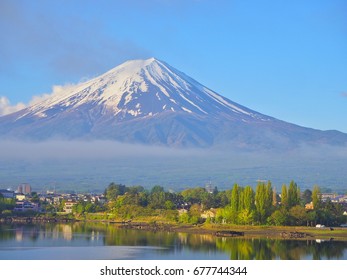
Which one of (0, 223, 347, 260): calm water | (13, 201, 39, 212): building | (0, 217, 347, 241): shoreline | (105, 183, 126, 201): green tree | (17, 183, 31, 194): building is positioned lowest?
(0, 223, 347, 260): calm water

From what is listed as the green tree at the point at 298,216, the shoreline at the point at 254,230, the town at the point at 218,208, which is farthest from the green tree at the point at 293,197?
the shoreline at the point at 254,230

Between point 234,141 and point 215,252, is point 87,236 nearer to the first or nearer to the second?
point 215,252

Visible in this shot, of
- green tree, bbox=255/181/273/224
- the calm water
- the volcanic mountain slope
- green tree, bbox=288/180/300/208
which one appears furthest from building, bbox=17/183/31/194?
green tree, bbox=255/181/273/224

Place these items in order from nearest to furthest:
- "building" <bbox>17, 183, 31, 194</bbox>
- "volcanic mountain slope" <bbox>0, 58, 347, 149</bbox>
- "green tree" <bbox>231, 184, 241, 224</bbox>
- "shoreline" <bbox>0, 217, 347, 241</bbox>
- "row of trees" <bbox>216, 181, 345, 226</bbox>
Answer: "shoreline" <bbox>0, 217, 347, 241</bbox>
"row of trees" <bbox>216, 181, 345, 226</bbox>
"green tree" <bbox>231, 184, 241, 224</bbox>
"building" <bbox>17, 183, 31, 194</bbox>
"volcanic mountain slope" <bbox>0, 58, 347, 149</bbox>

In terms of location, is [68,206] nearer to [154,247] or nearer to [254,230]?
[254,230]

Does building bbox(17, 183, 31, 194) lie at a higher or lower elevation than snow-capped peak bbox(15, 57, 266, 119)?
lower

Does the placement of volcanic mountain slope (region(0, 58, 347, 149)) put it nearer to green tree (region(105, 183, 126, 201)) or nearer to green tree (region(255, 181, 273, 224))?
green tree (region(105, 183, 126, 201))

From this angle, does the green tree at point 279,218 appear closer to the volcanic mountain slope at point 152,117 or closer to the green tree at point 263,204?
the green tree at point 263,204
